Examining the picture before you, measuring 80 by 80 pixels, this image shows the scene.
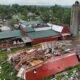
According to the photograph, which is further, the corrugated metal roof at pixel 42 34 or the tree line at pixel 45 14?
the tree line at pixel 45 14

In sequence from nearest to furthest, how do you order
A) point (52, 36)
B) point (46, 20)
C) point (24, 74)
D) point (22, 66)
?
point (24, 74)
point (22, 66)
point (52, 36)
point (46, 20)

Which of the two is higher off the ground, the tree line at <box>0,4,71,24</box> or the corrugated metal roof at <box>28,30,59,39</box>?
the corrugated metal roof at <box>28,30,59,39</box>

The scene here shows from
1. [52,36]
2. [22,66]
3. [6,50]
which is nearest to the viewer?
[22,66]

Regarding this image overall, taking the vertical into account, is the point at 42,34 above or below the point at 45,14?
above

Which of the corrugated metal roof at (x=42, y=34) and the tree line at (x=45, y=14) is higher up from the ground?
the corrugated metal roof at (x=42, y=34)

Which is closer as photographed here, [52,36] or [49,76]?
[49,76]

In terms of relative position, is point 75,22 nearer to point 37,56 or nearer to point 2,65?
point 37,56

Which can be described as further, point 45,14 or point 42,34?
point 45,14

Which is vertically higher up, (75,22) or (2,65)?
(75,22)

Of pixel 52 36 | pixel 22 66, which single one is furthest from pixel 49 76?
pixel 52 36

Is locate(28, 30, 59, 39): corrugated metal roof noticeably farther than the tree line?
No
